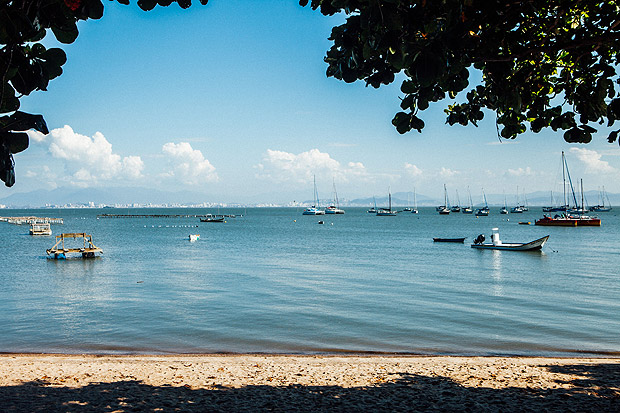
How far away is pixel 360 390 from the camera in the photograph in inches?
329

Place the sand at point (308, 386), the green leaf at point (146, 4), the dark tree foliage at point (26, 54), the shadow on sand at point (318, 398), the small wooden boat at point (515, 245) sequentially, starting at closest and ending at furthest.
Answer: the dark tree foliage at point (26, 54)
the green leaf at point (146, 4)
the shadow on sand at point (318, 398)
the sand at point (308, 386)
the small wooden boat at point (515, 245)

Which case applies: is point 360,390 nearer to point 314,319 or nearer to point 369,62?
point 369,62

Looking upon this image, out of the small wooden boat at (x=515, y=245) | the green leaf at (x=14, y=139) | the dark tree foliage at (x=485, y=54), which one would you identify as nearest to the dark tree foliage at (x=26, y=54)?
the green leaf at (x=14, y=139)

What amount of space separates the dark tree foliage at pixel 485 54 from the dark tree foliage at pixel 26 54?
69.3 inches

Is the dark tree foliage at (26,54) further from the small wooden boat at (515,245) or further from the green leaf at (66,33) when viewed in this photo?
the small wooden boat at (515,245)

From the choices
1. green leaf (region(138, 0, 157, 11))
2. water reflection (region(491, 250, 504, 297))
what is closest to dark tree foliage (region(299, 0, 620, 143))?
green leaf (region(138, 0, 157, 11))

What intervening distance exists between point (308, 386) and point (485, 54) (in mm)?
6453

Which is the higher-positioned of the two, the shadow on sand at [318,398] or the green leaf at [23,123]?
the green leaf at [23,123]

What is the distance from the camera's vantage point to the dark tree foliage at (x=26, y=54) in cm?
251

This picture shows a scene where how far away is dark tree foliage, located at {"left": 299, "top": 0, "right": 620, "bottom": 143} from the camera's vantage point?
11.6 feet

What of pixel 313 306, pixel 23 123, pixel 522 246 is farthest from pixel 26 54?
pixel 522 246

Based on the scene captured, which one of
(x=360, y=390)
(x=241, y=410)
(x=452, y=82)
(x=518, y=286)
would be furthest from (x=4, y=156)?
(x=518, y=286)

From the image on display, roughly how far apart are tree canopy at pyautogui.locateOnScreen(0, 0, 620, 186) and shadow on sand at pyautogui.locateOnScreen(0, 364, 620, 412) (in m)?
4.22

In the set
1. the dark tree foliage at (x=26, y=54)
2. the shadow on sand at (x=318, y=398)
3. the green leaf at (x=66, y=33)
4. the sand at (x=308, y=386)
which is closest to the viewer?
the dark tree foliage at (x=26, y=54)
